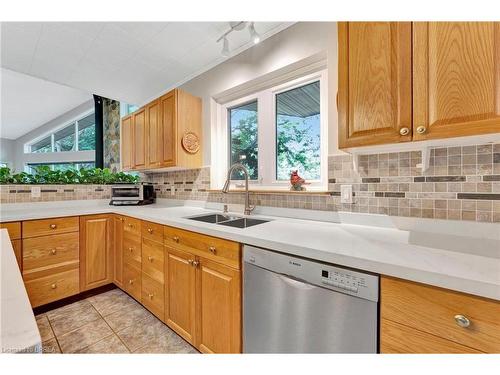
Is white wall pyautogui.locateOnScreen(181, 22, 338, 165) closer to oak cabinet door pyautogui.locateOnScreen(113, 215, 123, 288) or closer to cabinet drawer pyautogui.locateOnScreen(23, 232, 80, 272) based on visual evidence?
oak cabinet door pyautogui.locateOnScreen(113, 215, 123, 288)

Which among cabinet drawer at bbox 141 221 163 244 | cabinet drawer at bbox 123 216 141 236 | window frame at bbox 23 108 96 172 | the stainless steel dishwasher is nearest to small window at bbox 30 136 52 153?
window frame at bbox 23 108 96 172

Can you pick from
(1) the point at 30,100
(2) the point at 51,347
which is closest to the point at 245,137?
(2) the point at 51,347

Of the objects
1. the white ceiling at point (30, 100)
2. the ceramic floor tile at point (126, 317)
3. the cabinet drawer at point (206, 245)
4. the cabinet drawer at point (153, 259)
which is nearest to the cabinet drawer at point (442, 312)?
the cabinet drawer at point (206, 245)

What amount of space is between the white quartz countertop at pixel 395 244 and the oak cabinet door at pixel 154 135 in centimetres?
108

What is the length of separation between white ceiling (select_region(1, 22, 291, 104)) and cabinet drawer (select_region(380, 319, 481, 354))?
1.98 m

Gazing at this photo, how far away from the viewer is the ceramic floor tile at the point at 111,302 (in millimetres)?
1956

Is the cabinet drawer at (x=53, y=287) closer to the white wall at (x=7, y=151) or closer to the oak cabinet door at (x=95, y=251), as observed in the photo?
the oak cabinet door at (x=95, y=251)

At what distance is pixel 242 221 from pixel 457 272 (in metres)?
1.29

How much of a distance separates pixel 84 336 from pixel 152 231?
2.82 ft

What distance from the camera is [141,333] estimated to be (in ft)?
5.39

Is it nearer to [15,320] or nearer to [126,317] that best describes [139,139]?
[126,317]

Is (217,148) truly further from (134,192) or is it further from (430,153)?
(430,153)

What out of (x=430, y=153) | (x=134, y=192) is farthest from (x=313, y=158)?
(x=134, y=192)

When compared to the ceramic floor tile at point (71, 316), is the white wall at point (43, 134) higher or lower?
higher
